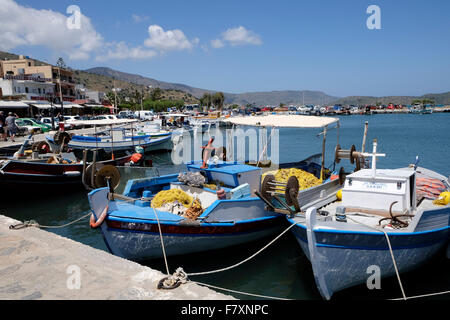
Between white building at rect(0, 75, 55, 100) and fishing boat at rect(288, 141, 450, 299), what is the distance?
58.2 meters

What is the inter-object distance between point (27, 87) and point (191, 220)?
63026 mm

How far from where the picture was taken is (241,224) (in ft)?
31.7

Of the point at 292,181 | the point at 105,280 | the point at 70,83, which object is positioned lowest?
the point at 105,280

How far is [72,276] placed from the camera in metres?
6.43

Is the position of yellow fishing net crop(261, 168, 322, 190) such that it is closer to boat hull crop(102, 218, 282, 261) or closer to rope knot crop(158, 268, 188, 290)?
boat hull crop(102, 218, 282, 261)

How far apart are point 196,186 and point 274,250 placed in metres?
3.15

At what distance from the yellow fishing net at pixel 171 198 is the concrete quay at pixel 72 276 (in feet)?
7.88

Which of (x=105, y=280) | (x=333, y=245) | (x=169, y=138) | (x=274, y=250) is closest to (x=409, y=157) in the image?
(x=169, y=138)

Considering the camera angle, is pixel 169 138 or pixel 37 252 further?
pixel 169 138

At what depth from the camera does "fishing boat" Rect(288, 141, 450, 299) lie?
281 inches

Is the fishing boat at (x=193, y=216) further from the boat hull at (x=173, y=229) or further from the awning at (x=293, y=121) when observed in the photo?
the awning at (x=293, y=121)

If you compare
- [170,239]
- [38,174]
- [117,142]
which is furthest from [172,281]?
[117,142]

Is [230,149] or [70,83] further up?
[70,83]
